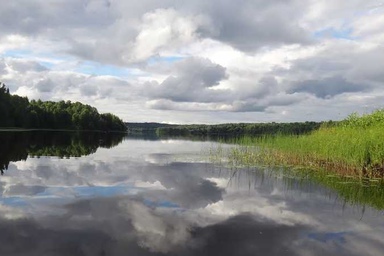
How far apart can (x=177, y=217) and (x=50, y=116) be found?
115531mm

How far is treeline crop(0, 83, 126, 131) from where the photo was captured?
295 feet

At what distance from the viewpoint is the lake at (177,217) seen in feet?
26.9

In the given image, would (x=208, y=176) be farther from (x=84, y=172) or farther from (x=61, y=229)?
(x=61, y=229)

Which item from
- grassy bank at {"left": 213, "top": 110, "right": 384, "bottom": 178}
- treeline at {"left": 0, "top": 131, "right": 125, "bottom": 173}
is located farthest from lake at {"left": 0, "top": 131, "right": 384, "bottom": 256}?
treeline at {"left": 0, "top": 131, "right": 125, "bottom": 173}

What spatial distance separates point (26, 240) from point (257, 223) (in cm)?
606

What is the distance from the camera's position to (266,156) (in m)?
27.0

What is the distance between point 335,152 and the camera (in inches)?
830

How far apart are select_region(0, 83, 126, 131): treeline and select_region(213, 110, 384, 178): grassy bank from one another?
244ft

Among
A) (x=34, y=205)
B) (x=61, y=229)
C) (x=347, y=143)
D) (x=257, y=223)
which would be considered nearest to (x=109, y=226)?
(x=61, y=229)

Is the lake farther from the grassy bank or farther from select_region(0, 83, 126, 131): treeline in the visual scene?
select_region(0, 83, 126, 131): treeline

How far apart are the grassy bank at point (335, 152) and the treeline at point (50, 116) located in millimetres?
74451

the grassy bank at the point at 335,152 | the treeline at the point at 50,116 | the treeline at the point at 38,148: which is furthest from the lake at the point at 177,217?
the treeline at the point at 50,116

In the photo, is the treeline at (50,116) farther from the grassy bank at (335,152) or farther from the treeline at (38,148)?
the grassy bank at (335,152)

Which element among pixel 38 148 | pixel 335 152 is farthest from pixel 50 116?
pixel 335 152
